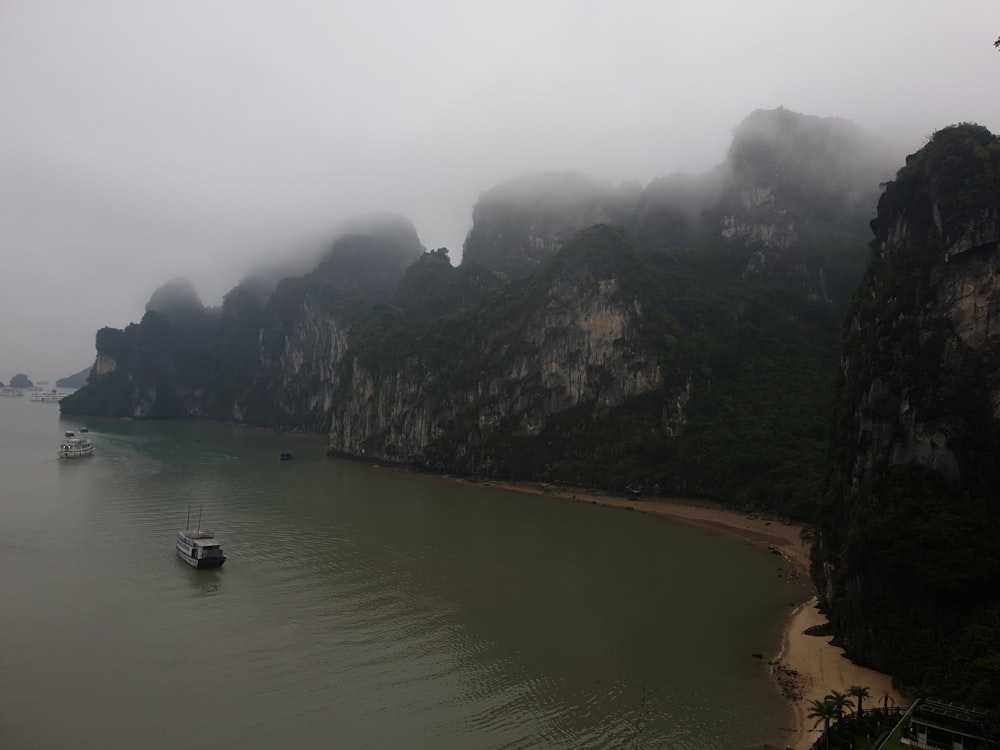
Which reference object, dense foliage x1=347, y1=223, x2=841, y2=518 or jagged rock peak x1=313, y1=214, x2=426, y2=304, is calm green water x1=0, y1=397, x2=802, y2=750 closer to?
dense foliage x1=347, y1=223, x2=841, y2=518

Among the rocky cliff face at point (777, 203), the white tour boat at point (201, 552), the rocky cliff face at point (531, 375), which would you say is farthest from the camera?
the rocky cliff face at point (777, 203)

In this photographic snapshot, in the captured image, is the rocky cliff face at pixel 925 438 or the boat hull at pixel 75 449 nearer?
the rocky cliff face at pixel 925 438

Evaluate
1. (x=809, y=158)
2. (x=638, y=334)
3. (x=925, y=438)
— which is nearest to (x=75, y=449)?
(x=638, y=334)

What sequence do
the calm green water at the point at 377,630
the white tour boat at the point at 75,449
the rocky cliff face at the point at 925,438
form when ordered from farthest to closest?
the white tour boat at the point at 75,449 < the rocky cliff face at the point at 925,438 < the calm green water at the point at 377,630

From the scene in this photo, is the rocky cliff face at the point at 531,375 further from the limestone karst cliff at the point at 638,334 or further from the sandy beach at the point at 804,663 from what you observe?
the sandy beach at the point at 804,663

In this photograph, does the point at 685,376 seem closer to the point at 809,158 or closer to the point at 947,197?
the point at 947,197

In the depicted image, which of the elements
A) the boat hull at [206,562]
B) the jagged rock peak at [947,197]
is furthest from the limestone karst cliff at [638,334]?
the boat hull at [206,562]

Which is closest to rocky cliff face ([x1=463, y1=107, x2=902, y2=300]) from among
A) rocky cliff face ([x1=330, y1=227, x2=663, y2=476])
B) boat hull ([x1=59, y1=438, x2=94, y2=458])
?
rocky cliff face ([x1=330, y1=227, x2=663, y2=476])
